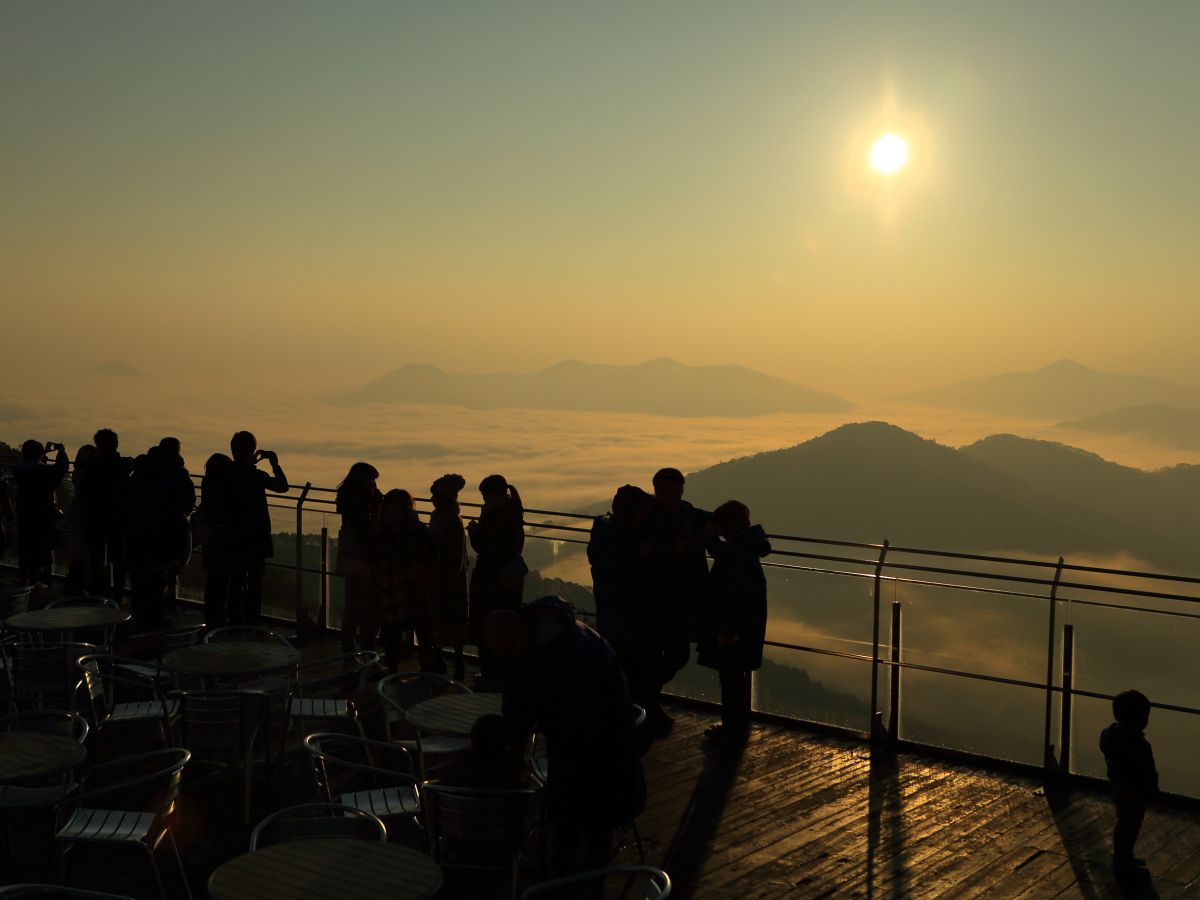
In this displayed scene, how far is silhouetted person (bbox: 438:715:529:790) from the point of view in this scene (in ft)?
15.2

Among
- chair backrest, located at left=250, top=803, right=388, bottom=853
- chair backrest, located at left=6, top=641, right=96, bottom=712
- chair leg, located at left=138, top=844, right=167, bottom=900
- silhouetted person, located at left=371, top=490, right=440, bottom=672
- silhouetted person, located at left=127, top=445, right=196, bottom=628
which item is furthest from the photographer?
silhouetted person, located at left=127, top=445, right=196, bottom=628

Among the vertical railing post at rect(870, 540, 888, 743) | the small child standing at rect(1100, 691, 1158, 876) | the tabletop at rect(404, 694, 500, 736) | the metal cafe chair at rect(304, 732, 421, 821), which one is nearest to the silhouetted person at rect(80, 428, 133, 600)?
the metal cafe chair at rect(304, 732, 421, 821)

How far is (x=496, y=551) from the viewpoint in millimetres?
8273

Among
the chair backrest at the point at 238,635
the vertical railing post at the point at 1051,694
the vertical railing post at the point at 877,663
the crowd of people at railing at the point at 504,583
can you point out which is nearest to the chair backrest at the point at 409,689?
the crowd of people at railing at the point at 504,583

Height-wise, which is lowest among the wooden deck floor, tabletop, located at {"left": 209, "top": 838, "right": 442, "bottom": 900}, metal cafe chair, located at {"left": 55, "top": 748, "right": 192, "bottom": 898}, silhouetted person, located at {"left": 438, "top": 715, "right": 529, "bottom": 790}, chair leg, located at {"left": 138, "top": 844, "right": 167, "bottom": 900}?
the wooden deck floor

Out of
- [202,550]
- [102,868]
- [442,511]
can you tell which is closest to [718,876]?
→ [102,868]

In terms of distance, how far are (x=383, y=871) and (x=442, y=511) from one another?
5427 mm

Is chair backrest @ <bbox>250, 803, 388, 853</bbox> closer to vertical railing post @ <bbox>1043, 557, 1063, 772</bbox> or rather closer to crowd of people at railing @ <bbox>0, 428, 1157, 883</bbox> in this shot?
crowd of people at railing @ <bbox>0, 428, 1157, 883</bbox>

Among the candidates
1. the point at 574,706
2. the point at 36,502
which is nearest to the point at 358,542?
the point at 36,502

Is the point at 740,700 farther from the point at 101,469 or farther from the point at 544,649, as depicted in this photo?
the point at 101,469

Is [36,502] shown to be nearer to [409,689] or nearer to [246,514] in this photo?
[246,514]

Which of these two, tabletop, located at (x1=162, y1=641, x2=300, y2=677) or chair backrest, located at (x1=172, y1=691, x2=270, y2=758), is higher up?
tabletop, located at (x1=162, y1=641, x2=300, y2=677)

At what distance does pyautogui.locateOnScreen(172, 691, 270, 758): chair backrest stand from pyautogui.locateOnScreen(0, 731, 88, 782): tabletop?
813 millimetres

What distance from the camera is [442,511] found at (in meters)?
9.30
